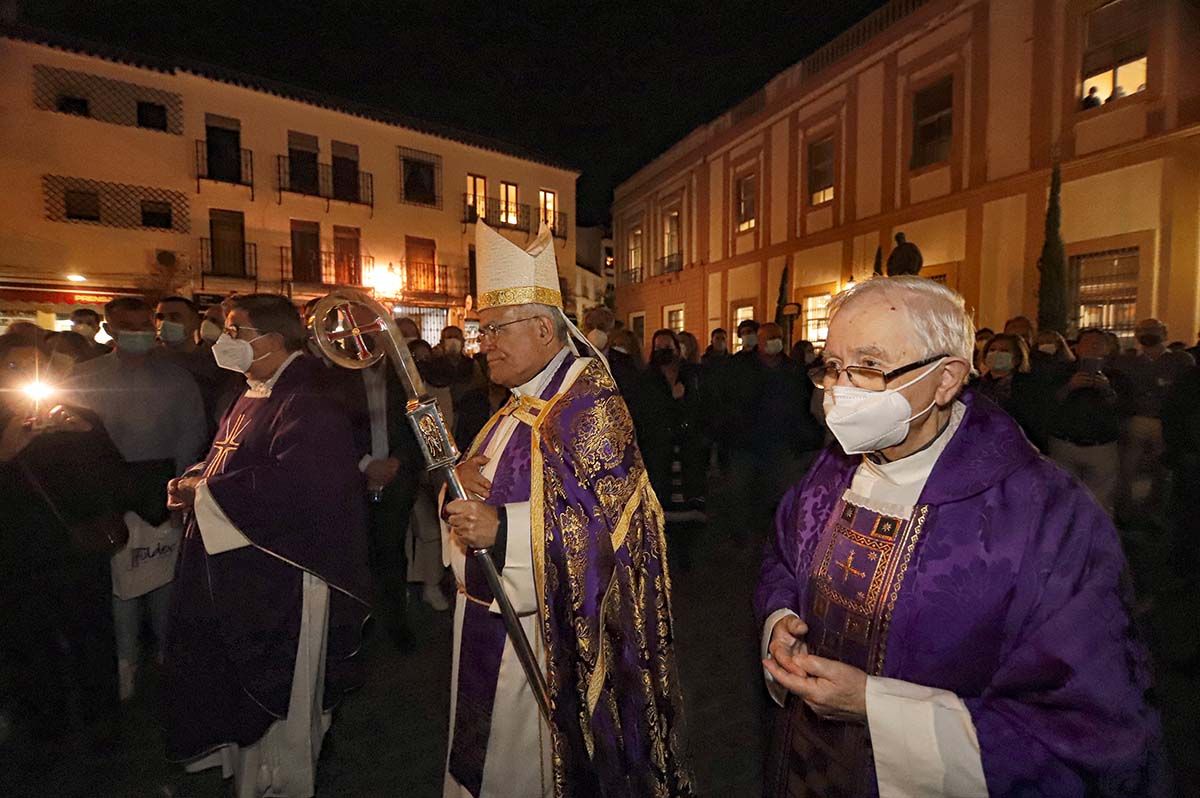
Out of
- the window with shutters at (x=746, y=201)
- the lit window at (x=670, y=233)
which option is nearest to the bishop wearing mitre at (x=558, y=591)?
the window with shutters at (x=746, y=201)

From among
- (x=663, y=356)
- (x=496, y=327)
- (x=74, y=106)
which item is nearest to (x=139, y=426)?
(x=496, y=327)

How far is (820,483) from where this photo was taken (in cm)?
201

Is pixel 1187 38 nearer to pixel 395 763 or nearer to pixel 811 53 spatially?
pixel 811 53

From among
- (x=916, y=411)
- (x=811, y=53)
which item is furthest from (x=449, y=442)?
(x=811, y=53)

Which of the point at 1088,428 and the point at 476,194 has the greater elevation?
the point at 476,194

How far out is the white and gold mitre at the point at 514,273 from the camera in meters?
2.76

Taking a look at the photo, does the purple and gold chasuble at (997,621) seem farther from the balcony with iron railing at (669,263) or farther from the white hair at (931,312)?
the balcony with iron railing at (669,263)

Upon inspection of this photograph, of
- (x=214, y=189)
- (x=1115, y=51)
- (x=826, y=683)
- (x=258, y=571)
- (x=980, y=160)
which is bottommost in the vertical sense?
(x=258, y=571)

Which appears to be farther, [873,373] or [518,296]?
[518,296]

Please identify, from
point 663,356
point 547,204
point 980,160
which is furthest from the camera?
point 547,204

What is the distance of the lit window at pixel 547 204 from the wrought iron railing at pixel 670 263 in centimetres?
572

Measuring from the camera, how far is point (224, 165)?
20500 millimetres

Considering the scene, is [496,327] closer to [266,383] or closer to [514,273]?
[514,273]

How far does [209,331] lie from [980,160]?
13.5 metres
